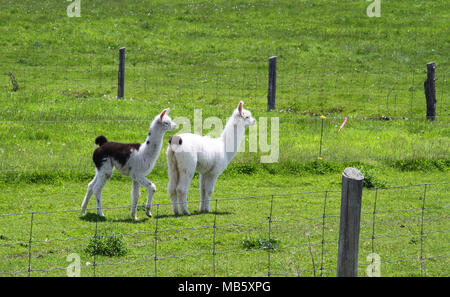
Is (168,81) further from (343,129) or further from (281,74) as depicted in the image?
(343,129)

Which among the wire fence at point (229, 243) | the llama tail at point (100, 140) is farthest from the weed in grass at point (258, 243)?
the llama tail at point (100, 140)

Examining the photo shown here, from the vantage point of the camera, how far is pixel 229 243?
996cm

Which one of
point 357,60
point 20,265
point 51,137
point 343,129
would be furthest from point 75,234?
point 357,60

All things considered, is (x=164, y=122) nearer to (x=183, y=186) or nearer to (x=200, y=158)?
(x=200, y=158)

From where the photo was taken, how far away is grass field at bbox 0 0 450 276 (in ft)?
31.9

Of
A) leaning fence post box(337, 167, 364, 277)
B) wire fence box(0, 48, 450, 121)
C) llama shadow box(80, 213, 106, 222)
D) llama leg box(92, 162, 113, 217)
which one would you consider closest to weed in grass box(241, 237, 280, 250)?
leaning fence post box(337, 167, 364, 277)

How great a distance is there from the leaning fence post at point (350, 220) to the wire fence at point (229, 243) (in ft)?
3.00

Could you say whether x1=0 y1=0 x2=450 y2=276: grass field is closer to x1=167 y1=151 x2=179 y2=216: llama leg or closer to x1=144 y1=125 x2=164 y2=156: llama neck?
x1=167 y1=151 x2=179 y2=216: llama leg

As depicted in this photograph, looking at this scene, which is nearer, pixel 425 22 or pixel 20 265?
Answer: pixel 20 265

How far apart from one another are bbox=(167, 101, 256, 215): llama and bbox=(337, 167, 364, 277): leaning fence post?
384cm

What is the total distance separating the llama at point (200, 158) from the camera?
37.0ft

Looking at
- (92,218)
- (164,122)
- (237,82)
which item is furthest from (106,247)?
(237,82)

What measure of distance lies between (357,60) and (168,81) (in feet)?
27.1

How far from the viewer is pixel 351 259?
7.50 m
